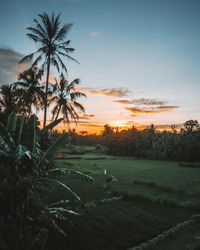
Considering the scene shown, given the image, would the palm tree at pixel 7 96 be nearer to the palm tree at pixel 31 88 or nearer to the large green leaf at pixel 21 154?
the palm tree at pixel 31 88

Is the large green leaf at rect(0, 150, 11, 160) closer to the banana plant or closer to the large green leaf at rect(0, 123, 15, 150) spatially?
the banana plant

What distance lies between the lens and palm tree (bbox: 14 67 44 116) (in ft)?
58.5

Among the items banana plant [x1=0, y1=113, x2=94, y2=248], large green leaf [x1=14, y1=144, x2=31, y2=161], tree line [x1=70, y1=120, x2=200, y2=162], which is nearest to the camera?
banana plant [x1=0, y1=113, x2=94, y2=248]

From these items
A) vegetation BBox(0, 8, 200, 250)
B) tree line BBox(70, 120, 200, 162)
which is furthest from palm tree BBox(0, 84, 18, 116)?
tree line BBox(70, 120, 200, 162)

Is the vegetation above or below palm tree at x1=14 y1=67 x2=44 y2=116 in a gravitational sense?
below

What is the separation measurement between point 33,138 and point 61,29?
10715 mm

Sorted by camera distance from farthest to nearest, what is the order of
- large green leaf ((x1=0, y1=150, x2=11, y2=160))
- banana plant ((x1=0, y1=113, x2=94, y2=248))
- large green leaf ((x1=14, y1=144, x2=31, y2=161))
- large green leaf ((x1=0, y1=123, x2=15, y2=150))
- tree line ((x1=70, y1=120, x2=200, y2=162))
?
tree line ((x1=70, y1=120, x2=200, y2=162)) → large green leaf ((x1=0, y1=123, x2=15, y2=150)) → large green leaf ((x1=0, y1=150, x2=11, y2=160)) → large green leaf ((x1=14, y1=144, x2=31, y2=161)) → banana plant ((x1=0, y1=113, x2=94, y2=248))

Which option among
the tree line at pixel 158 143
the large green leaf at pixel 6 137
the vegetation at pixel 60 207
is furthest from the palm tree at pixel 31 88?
the tree line at pixel 158 143

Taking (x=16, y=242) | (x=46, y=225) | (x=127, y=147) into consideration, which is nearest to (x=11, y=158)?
(x=46, y=225)

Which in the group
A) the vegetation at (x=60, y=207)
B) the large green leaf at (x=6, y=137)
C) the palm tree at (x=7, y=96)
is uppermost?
the palm tree at (x=7, y=96)

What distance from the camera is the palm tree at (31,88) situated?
17.8 meters

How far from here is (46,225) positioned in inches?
184

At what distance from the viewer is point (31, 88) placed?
18.2 meters

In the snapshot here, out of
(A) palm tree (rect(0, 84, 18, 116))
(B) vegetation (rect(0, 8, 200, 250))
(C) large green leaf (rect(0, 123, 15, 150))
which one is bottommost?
(B) vegetation (rect(0, 8, 200, 250))
